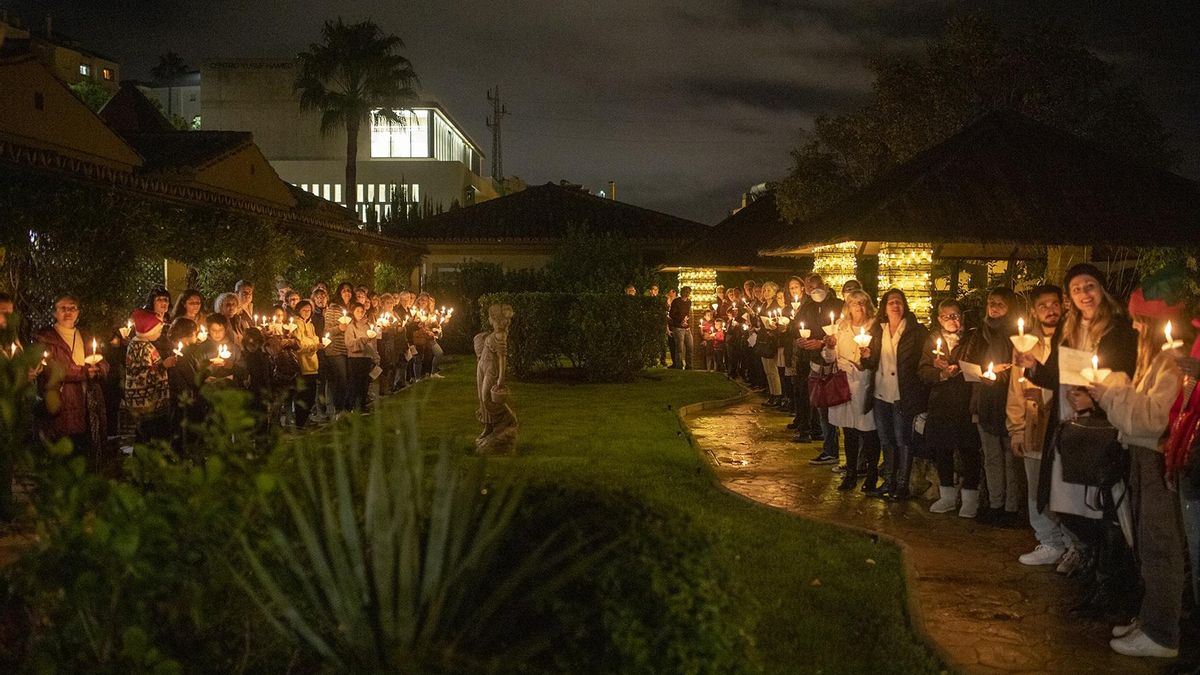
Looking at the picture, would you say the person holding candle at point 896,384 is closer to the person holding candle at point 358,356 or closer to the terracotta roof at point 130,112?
the person holding candle at point 358,356

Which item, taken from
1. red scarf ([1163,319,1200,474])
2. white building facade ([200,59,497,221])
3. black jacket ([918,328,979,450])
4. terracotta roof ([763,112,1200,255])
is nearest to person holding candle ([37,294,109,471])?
black jacket ([918,328,979,450])

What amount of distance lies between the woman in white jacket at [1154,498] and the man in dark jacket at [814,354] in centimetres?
575

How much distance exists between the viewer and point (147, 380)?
32.2 feet

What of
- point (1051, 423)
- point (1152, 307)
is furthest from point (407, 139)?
point (1152, 307)

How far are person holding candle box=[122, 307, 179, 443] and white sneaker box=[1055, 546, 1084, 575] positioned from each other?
8161 millimetres

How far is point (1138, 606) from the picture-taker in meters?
6.06

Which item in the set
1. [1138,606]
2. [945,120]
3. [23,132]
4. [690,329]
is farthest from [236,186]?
[1138,606]

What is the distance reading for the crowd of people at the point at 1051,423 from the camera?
212 inches

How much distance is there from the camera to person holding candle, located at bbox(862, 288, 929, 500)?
9062mm

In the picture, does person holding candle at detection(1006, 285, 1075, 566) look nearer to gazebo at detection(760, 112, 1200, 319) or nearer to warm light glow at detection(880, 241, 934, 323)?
gazebo at detection(760, 112, 1200, 319)

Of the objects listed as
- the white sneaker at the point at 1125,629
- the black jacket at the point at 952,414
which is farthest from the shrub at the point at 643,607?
the black jacket at the point at 952,414

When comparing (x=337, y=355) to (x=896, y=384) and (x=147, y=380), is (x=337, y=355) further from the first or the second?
(x=896, y=384)

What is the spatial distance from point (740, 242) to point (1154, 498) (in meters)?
27.5

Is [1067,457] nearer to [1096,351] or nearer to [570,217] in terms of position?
[1096,351]
